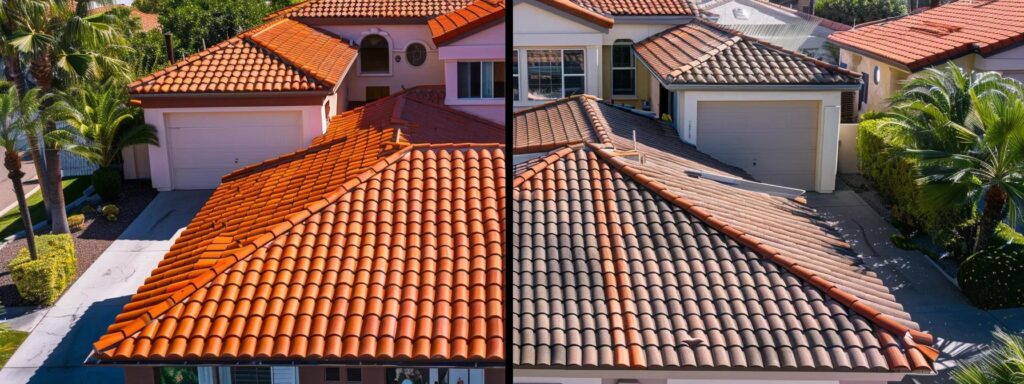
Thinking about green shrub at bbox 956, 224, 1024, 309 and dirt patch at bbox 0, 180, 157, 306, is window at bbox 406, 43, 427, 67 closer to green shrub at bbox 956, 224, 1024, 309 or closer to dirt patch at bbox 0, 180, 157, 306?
dirt patch at bbox 0, 180, 157, 306

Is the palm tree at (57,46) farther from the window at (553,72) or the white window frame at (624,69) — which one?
the white window frame at (624,69)

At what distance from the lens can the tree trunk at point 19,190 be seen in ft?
23.0

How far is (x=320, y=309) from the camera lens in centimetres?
610

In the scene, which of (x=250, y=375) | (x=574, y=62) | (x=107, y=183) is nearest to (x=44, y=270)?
(x=250, y=375)

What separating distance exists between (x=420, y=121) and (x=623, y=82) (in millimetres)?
3005

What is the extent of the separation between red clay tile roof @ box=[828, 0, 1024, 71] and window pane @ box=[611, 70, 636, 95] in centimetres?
238

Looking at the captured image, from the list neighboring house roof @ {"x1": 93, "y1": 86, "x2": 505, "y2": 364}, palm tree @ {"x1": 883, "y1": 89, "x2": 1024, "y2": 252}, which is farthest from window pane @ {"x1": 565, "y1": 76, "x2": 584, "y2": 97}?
palm tree @ {"x1": 883, "y1": 89, "x2": 1024, "y2": 252}

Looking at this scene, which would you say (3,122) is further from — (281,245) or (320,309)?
(320,309)

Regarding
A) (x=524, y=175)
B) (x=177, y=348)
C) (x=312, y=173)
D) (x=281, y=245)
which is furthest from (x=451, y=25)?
(x=177, y=348)

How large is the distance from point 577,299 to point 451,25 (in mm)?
9007

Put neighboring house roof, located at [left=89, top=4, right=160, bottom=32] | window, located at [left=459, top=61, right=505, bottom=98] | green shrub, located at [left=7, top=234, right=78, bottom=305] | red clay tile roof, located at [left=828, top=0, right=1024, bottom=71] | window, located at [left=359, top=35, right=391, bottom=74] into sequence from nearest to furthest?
green shrub, located at [left=7, top=234, right=78, bottom=305]
red clay tile roof, located at [left=828, top=0, right=1024, bottom=71]
window, located at [left=459, top=61, right=505, bottom=98]
window, located at [left=359, top=35, right=391, bottom=74]
neighboring house roof, located at [left=89, top=4, right=160, bottom=32]

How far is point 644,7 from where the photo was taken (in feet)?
41.8

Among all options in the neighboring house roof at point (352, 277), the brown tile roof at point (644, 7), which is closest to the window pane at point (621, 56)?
the brown tile roof at point (644, 7)

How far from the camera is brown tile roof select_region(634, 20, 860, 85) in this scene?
1060 centimetres
